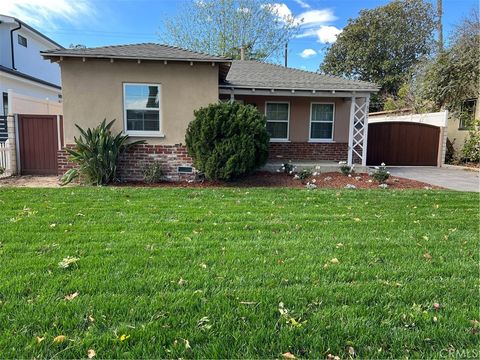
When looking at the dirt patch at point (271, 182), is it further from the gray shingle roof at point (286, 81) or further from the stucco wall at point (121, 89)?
the gray shingle roof at point (286, 81)

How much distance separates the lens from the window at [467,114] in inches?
599

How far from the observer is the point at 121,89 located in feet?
32.0

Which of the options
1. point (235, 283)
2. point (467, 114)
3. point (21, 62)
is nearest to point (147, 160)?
point (235, 283)

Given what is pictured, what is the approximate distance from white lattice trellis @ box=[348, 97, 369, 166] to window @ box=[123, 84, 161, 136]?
6.18 metres

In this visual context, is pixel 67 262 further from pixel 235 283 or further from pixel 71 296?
pixel 235 283

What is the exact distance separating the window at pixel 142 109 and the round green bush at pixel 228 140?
5.42ft

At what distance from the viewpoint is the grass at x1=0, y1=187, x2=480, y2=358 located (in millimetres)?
2361

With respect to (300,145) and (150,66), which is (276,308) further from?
(300,145)

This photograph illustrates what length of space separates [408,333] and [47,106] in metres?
13.0

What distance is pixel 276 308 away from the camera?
2758 mm

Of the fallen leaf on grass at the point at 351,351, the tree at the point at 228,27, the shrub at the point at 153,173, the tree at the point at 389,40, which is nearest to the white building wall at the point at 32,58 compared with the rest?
the tree at the point at 228,27

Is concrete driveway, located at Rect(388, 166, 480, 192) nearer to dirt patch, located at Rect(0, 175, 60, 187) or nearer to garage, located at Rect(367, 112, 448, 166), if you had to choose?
garage, located at Rect(367, 112, 448, 166)

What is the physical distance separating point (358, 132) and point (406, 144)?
361 centimetres

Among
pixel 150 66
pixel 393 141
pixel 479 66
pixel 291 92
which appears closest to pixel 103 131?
pixel 150 66
